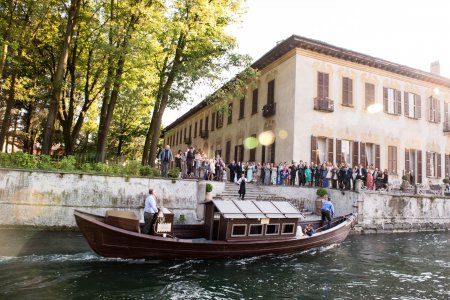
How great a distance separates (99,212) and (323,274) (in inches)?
443

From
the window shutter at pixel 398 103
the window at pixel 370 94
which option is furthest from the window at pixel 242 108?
the window shutter at pixel 398 103

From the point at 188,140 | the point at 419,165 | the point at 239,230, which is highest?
the point at 188,140

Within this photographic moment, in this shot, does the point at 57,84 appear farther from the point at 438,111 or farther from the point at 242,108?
the point at 438,111

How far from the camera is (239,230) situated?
1312 centimetres

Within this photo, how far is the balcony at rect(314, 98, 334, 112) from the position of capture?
79.5 feet

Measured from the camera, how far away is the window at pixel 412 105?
28047mm

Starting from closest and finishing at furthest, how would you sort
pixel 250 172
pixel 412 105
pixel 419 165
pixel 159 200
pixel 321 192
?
pixel 159 200, pixel 321 192, pixel 250 172, pixel 419 165, pixel 412 105

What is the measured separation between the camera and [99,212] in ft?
56.3

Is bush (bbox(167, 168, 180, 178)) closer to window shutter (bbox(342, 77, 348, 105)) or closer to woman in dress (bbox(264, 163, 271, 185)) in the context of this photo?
woman in dress (bbox(264, 163, 271, 185))

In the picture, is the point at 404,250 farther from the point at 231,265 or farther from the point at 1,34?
the point at 1,34

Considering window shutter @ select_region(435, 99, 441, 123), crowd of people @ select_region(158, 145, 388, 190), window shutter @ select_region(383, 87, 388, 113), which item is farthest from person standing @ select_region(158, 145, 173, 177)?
window shutter @ select_region(435, 99, 441, 123)

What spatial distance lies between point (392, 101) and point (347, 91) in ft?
15.3

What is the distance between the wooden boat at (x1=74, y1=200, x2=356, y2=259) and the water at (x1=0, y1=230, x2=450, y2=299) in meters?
0.33

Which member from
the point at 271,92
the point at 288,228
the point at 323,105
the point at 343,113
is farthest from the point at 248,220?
the point at 271,92
